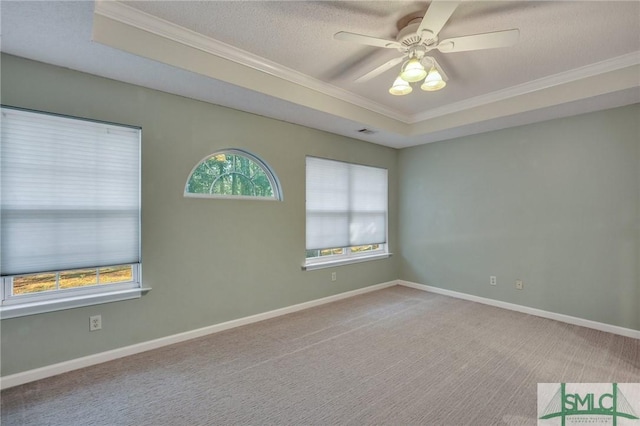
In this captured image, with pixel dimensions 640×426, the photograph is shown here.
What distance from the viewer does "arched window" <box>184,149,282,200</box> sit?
320 cm

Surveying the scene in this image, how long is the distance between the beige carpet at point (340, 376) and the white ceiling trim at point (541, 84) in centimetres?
264

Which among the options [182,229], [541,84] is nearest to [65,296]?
[182,229]

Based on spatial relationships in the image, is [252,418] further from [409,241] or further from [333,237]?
[409,241]

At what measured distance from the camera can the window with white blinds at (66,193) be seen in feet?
7.32

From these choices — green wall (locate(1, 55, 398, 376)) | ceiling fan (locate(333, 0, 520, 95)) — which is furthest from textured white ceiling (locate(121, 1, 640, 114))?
green wall (locate(1, 55, 398, 376))

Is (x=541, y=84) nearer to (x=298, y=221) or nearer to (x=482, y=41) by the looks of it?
(x=482, y=41)

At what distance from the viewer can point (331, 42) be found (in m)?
2.51

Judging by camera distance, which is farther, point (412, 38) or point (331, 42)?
point (331, 42)

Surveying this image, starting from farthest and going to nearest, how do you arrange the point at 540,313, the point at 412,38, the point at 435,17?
1. the point at 540,313
2. the point at 412,38
3. the point at 435,17

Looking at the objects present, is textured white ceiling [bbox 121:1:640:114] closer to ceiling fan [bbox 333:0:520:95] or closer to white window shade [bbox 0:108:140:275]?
ceiling fan [bbox 333:0:520:95]

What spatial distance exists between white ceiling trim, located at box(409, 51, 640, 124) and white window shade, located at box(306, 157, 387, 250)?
1.28 metres

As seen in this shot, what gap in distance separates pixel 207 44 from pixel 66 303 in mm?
2405

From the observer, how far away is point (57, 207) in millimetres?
A: 2391

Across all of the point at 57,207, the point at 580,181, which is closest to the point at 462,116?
the point at 580,181
